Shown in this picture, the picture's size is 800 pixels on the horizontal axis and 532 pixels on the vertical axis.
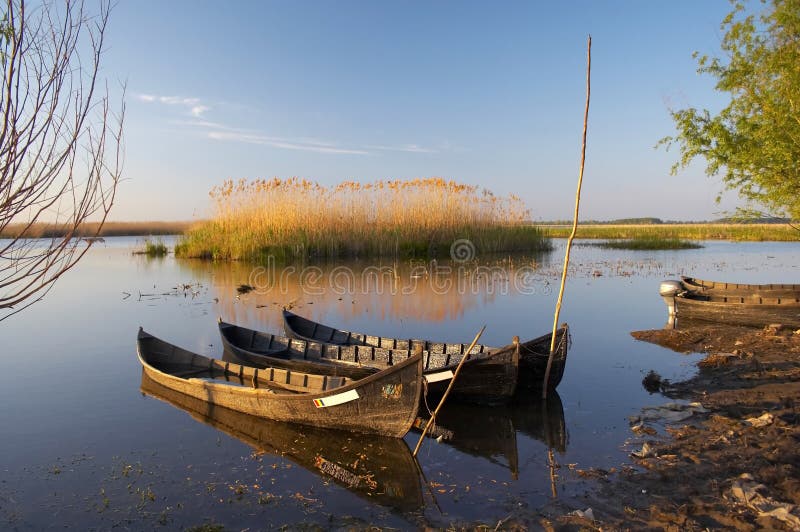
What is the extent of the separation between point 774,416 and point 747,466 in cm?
139

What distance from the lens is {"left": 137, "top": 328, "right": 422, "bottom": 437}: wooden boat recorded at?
539 cm

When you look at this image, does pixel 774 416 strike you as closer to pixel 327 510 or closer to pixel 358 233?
pixel 327 510

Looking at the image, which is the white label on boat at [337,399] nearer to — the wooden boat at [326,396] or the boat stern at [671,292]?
the wooden boat at [326,396]

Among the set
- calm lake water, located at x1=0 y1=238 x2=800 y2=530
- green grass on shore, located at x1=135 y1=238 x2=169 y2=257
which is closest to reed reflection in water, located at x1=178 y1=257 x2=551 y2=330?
calm lake water, located at x1=0 y1=238 x2=800 y2=530

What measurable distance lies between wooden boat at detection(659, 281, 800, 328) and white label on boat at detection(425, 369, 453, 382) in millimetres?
7269

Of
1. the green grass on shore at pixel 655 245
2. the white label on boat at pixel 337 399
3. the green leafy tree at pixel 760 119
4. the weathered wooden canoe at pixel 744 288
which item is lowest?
A: the white label on boat at pixel 337 399

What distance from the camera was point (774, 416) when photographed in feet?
18.0

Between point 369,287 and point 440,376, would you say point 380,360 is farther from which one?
point 369,287

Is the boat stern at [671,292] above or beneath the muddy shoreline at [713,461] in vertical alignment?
above

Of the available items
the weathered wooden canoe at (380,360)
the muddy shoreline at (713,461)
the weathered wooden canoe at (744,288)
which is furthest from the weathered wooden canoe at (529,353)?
the weathered wooden canoe at (744,288)

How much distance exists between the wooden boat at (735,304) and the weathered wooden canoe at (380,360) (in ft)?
20.4

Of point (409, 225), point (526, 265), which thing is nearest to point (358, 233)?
point (409, 225)

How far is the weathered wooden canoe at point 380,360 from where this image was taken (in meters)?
6.45

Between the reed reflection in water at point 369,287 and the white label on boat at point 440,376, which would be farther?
the reed reflection in water at point 369,287
